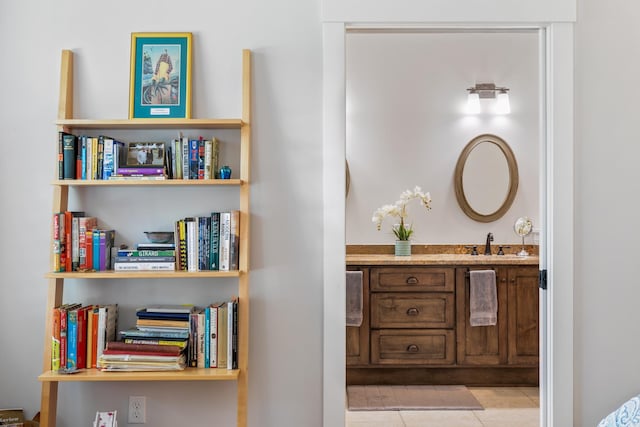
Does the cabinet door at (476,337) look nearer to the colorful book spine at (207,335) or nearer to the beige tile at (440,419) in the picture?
the beige tile at (440,419)

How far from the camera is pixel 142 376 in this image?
2.38 meters

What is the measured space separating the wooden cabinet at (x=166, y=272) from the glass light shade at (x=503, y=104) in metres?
2.70

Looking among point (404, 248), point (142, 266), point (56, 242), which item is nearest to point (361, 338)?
point (404, 248)

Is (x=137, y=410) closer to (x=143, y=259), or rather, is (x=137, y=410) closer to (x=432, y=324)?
(x=143, y=259)

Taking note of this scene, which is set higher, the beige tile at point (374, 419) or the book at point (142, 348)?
the book at point (142, 348)

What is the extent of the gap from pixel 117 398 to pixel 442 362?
2.33 meters

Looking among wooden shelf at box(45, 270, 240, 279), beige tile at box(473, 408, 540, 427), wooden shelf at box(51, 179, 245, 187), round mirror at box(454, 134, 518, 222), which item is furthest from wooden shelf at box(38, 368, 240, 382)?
round mirror at box(454, 134, 518, 222)

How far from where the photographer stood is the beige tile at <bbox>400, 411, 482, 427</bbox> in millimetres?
3520

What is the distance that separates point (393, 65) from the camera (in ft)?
15.3

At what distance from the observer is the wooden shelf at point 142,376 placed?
2344 mm

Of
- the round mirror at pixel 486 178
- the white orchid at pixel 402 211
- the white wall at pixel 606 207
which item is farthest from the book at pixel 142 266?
the round mirror at pixel 486 178

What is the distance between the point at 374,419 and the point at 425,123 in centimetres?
227

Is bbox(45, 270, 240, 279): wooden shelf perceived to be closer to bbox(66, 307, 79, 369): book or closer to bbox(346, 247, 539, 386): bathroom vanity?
bbox(66, 307, 79, 369): book

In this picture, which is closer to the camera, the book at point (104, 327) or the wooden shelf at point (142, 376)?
the wooden shelf at point (142, 376)
